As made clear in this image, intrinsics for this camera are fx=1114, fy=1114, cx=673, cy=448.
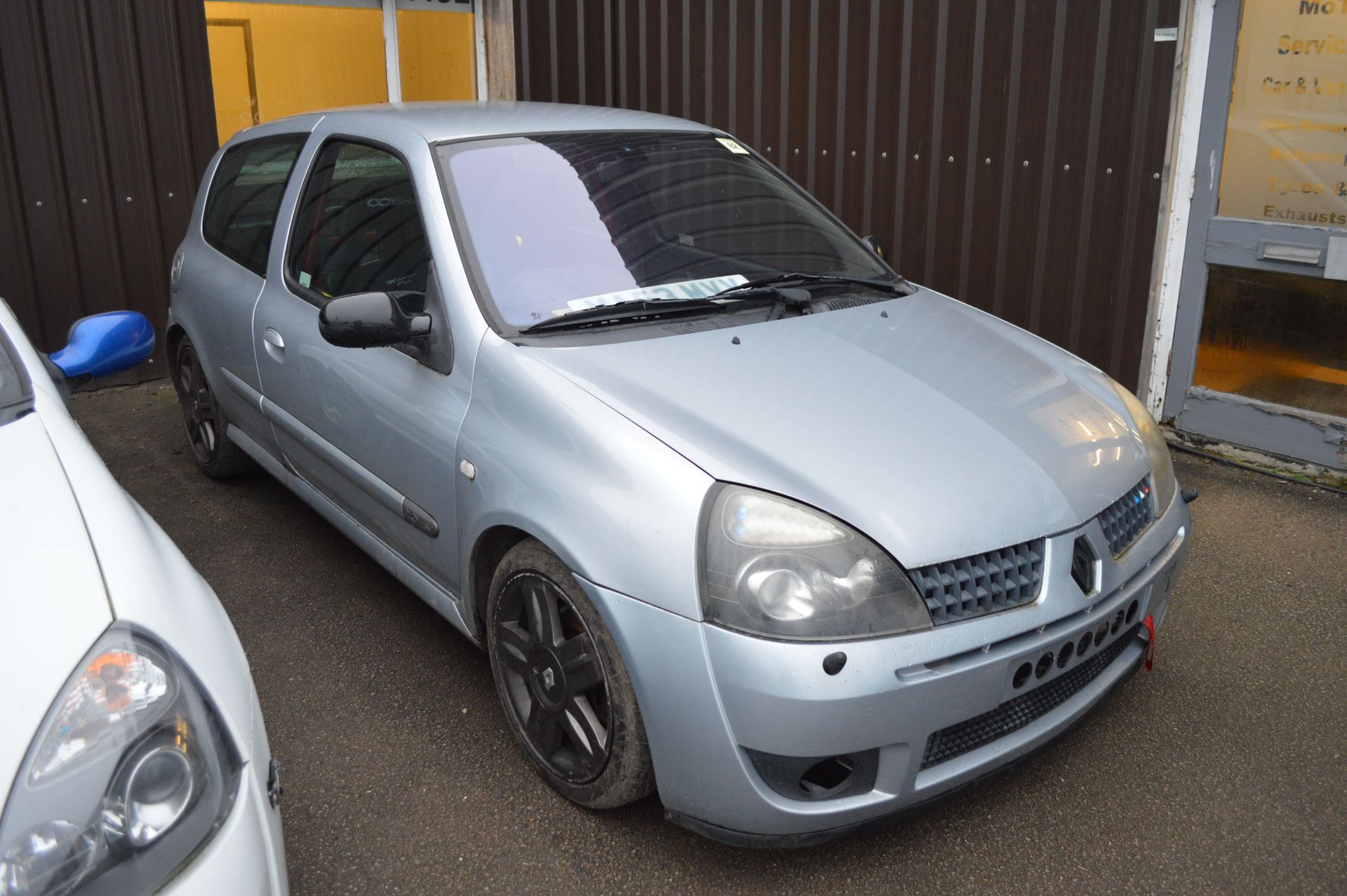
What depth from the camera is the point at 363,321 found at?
115 inches

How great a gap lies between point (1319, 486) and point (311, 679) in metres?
4.19

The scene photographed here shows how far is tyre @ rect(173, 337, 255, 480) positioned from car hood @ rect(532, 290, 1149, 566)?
249 cm

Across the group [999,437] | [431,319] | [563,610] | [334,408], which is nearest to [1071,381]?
[999,437]

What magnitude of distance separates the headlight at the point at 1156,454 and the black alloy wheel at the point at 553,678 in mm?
1516

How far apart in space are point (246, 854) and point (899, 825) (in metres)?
1.60

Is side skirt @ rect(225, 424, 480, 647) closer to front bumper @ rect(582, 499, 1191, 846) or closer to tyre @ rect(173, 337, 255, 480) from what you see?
tyre @ rect(173, 337, 255, 480)

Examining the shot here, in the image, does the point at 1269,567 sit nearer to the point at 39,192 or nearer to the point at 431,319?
the point at 431,319

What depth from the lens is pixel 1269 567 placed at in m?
4.09

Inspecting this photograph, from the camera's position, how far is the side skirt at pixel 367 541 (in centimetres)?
312

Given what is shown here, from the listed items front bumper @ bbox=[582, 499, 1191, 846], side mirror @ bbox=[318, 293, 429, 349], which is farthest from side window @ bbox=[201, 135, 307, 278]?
front bumper @ bbox=[582, 499, 1191, 846]

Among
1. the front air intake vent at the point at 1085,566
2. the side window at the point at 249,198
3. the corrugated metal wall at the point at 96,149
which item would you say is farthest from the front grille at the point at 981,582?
the corrugated metal wall at the point at 96,149

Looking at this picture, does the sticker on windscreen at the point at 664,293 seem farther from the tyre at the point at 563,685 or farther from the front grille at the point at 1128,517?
the front grille at the point at 1128,517

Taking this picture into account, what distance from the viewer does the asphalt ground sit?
2525mm

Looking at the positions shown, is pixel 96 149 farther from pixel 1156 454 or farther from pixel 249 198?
pixel 1156 454
